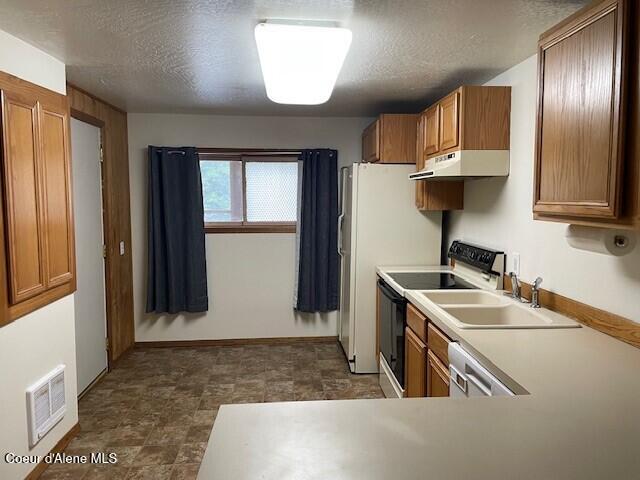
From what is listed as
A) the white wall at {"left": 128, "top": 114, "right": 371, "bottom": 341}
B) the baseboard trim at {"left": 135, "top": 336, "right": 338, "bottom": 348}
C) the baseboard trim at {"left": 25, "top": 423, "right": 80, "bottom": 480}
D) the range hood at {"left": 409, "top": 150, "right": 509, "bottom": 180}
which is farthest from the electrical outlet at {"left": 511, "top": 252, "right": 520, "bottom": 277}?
the baseboard trim at {"left": 25, "top": 423, "right": 80, "bottom": 480}

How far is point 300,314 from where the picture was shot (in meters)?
4.66

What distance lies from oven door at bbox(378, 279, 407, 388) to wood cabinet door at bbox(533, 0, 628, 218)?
1263 millimetres

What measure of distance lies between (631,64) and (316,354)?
3.50m

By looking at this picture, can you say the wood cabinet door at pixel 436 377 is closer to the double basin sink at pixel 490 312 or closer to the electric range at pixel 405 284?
the double basin sink at pixel 490 312

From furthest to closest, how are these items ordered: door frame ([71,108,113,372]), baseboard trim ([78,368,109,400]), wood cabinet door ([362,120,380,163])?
wood cabinet door ([362,120,380,163]) < door frame ([71,108,113,372]) < baseboard trim ([78,368,109,400])

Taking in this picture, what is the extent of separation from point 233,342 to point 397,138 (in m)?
2.60

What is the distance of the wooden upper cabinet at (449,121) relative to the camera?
110 inches

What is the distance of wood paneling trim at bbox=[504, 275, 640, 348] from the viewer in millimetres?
1804

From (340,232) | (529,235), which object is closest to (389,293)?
(529,235)

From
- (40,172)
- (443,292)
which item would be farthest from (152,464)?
(443,292)

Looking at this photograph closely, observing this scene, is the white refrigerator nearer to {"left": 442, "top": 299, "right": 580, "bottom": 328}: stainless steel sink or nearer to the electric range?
the electric range

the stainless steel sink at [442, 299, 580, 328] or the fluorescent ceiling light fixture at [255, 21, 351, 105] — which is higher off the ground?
the fluorescent ceiling light fixture at [255, 21, 351, 105]

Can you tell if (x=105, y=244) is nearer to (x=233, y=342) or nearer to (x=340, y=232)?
(x=233, y=342)

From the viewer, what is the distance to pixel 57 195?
8.12ft
